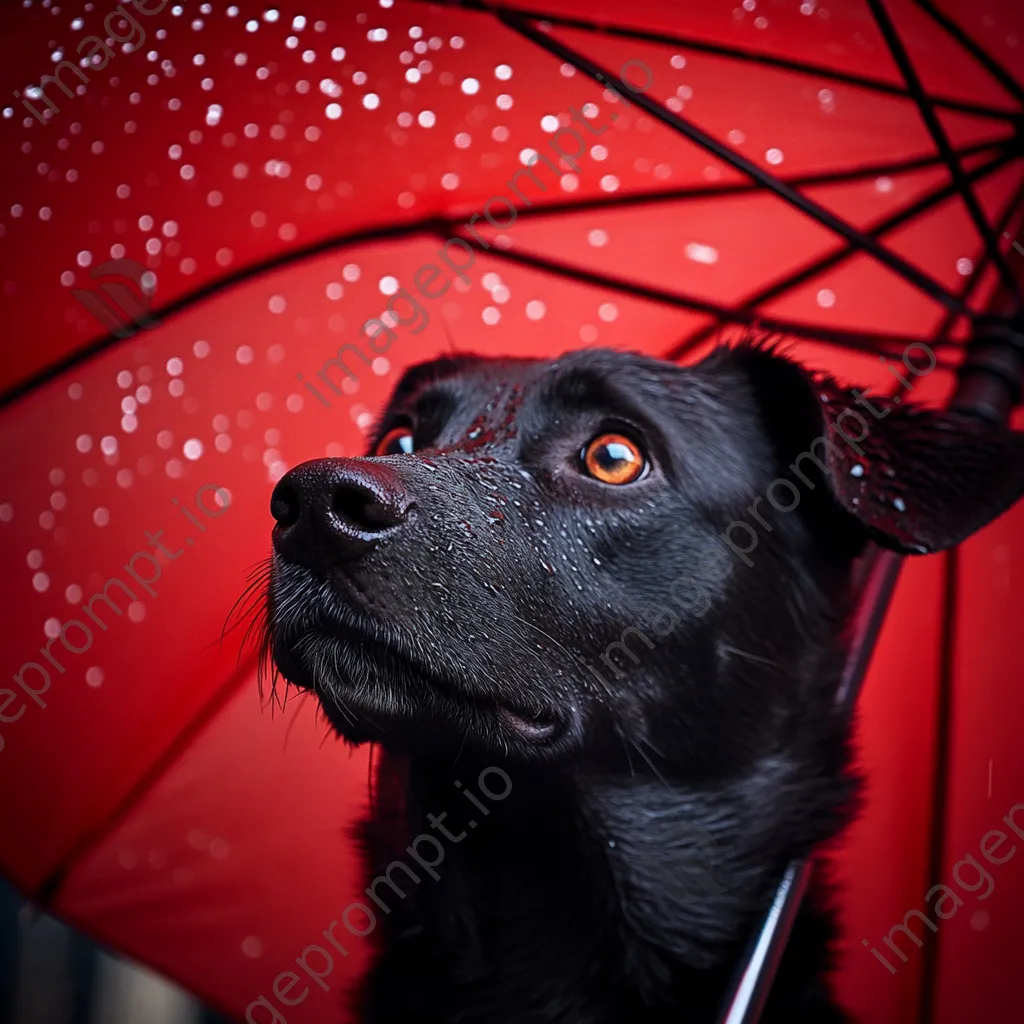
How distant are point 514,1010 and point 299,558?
70 centimetres

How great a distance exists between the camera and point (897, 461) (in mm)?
1114

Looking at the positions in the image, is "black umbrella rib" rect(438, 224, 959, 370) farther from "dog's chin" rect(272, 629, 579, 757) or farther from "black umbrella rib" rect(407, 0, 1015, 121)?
"dog's chin" rect(272, 629, 579, 757)

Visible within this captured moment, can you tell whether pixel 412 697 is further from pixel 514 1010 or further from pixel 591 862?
pixel 514 1010

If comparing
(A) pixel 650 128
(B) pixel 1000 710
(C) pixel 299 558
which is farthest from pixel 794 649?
(A) pixel 650 128

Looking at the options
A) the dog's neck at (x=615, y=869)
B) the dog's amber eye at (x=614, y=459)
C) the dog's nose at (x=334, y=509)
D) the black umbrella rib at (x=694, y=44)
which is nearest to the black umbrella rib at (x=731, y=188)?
the black umbrella rib at (x=694, y=44)

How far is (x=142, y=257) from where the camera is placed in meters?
1.32

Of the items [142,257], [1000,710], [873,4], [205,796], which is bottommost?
[205,796]

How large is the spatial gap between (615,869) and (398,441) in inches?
26.5

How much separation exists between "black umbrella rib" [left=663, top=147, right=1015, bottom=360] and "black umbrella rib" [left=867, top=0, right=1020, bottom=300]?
15 cm

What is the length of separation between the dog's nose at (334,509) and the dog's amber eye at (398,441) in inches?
18.0

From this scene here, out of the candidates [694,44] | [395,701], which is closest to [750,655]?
[395,701]

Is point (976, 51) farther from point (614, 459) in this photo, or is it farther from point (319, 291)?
point (319, 291)

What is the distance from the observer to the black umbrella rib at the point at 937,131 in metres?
1.14

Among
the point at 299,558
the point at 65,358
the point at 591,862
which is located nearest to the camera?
the point at 299,558
